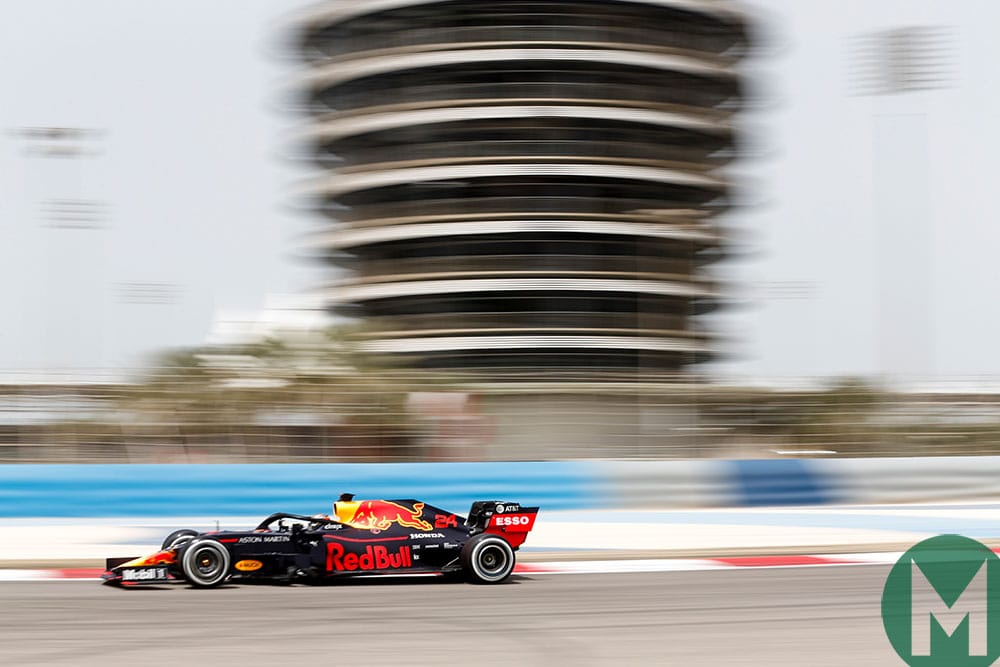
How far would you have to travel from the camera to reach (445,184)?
31.1 m

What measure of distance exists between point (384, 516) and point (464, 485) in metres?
5.79

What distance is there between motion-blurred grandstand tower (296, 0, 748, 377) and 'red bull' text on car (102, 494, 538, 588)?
1933 cm

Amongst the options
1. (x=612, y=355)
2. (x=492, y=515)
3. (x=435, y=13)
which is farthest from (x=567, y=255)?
(x=492, y=515)

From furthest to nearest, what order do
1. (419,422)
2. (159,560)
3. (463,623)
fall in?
(419,422) → (159,560) → (463,623)

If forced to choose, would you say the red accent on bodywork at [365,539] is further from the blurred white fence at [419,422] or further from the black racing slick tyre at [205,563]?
the blurred white fence at [419,422]

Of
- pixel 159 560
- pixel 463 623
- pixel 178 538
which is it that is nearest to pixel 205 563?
pixel 159 560

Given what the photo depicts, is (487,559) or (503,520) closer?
(487,559)

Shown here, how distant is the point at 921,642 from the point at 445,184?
24673 mm

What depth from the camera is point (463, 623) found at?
8.16m

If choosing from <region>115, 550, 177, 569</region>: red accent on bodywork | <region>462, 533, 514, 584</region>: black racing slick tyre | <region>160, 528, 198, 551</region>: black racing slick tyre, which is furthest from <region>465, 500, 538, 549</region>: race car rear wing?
<region>115, 550, 177, 569</region>: red accent on bodywork

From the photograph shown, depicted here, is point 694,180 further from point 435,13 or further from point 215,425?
point 215,425

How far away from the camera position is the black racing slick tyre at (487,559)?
10516 millimetres

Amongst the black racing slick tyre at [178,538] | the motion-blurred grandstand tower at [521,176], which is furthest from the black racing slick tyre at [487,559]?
the motion-blurred grandstand tower at [521,176]

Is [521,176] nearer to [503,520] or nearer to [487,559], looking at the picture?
[503,520]
